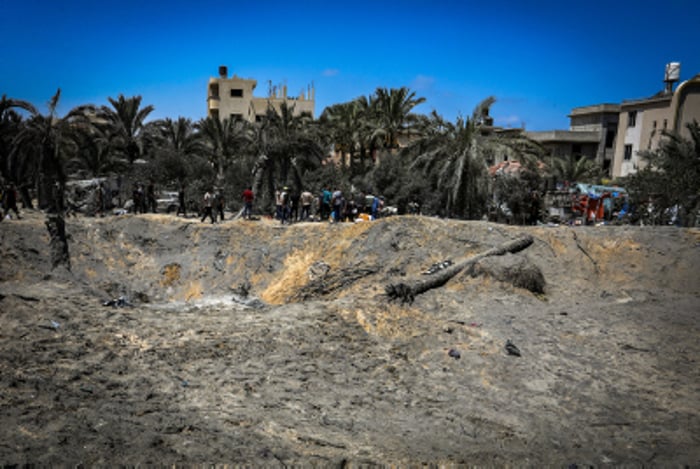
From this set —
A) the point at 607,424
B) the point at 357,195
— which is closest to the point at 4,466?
the point at 607,424

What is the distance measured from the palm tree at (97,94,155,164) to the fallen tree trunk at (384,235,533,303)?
2576cm

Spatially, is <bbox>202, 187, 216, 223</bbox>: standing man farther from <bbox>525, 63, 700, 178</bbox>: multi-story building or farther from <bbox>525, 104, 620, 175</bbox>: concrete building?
<bbox>525, 104, 620, 175</bbox>: concrete building

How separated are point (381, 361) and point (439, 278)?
418cm

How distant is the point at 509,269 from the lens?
39.7 feet

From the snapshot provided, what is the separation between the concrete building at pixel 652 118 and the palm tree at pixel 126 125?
104 ft

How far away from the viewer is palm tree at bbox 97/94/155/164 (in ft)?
99.1

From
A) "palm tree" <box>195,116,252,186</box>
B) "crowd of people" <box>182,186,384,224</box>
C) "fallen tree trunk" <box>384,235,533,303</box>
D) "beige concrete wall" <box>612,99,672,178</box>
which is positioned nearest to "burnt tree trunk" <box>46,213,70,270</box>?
"crowd of people" <box>182,186,384,224</box>

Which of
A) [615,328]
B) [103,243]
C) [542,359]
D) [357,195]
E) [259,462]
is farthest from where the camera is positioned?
[357,195]

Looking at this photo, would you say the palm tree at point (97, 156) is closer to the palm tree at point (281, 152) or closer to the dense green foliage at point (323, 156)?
the dense green foliage at point (323, 156)

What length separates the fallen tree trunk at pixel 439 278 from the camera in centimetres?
1074

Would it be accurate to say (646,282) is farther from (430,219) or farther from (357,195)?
(357,195)

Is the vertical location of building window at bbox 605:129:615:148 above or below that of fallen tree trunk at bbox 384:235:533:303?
above

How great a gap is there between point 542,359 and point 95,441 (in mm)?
7382

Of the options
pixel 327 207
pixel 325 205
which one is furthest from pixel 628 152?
pixel 325 205
